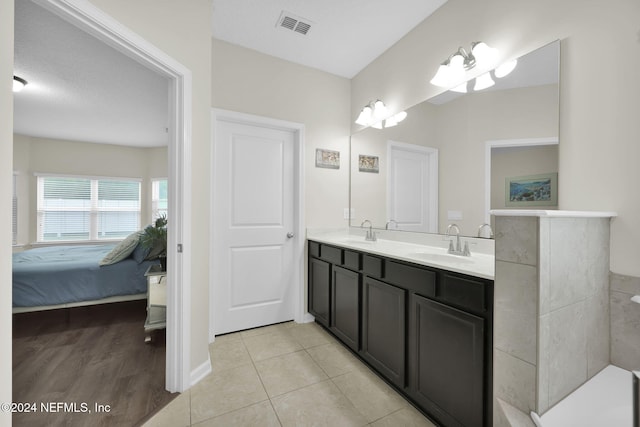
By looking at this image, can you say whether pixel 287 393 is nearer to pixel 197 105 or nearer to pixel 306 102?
pixel 197 105

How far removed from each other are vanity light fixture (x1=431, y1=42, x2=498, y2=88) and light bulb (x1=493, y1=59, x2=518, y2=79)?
0.27 ft

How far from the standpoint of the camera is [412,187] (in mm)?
2232

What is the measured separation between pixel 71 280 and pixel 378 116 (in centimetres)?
362

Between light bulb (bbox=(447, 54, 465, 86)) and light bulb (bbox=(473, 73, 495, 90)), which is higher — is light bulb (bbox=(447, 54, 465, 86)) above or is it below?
above

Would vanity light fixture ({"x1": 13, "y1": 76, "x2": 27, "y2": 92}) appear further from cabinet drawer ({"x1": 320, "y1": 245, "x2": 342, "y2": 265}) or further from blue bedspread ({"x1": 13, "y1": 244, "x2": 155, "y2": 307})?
cabinet drawer ({"x1": 320, "y1": 245, "x2": 342, "y2": 265})

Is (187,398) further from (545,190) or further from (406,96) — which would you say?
(406,96)

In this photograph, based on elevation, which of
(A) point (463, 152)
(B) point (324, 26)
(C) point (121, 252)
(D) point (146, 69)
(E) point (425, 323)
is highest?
(B) point (324, 26)

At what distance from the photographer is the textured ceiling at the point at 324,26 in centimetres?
197

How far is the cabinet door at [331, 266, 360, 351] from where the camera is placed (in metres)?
1.99

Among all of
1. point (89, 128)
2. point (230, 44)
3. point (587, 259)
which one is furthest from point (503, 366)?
point (89, 128)

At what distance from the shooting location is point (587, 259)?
103 centimetres

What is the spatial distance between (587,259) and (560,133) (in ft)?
2.17

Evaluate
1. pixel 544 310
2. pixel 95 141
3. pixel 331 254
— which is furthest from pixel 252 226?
pixel 95 141

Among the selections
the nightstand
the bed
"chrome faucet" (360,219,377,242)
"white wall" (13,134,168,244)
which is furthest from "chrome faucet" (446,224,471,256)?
"white wall" (13,134,168,244)
